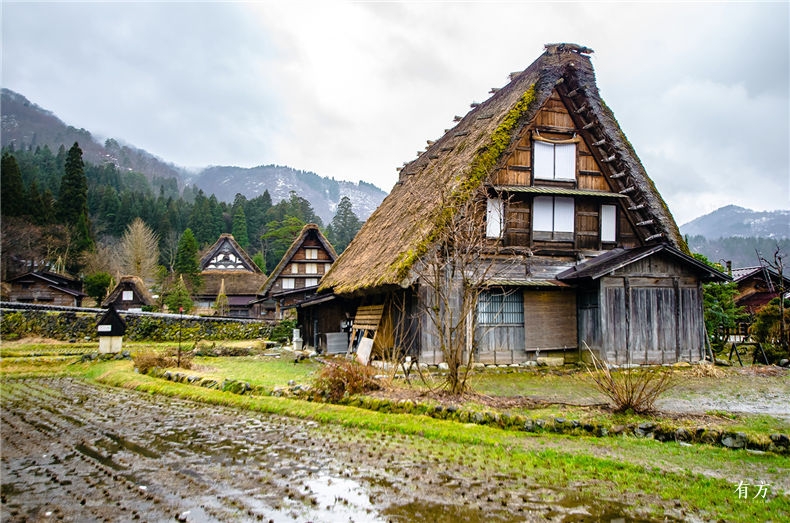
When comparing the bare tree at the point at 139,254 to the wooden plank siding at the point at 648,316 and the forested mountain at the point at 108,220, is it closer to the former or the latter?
the forested mountain at the point at 108,220

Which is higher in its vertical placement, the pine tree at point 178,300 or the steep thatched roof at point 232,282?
the steep thatched roof at point 232,282

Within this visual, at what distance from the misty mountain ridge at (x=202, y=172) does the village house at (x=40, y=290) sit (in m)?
93.4

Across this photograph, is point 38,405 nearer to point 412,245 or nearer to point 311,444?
point 311,444

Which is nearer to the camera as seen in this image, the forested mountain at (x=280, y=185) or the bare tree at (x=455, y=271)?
the bare tree at (x=455, y=271)

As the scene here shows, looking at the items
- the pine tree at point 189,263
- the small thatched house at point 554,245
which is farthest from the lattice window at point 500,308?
the pine tree at point 189,263

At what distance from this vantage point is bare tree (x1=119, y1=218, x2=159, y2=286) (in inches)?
2014

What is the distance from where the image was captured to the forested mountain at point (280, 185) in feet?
545

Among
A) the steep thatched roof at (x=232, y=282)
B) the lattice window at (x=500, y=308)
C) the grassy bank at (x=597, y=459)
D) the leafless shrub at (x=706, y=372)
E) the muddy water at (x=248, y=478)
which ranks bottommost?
the muddy water at (x=248, y=478)

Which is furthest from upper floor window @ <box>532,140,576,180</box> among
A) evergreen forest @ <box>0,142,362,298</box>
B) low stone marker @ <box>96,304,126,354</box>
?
evergreen forest @ <box>0,142,362,298</box>

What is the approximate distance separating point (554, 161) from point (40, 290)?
128ft

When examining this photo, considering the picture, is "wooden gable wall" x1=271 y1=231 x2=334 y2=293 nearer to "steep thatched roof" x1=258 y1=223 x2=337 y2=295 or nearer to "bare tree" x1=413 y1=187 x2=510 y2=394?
"steep thatched roof" x1=258 y1=223 x2=337 y2=295

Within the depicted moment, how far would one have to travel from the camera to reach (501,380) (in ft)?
40.2

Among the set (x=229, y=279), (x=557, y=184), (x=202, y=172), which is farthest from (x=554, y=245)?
(x=202, y=172)

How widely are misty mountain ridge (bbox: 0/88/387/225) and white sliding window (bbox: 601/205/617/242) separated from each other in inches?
4714
